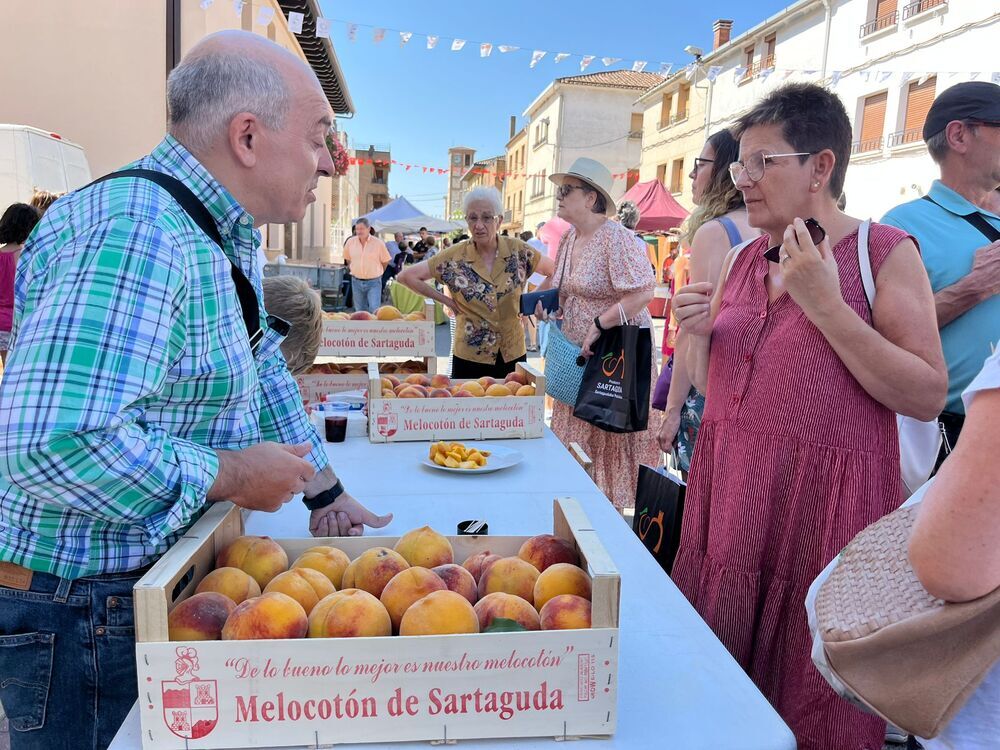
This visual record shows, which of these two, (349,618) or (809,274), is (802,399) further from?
(349,618)

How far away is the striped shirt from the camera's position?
100 centimetres

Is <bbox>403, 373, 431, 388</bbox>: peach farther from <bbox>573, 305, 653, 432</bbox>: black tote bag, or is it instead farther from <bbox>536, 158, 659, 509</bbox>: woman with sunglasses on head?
<bbox>536, 158, 659, 509</bbox>: woman with sunglasses on head

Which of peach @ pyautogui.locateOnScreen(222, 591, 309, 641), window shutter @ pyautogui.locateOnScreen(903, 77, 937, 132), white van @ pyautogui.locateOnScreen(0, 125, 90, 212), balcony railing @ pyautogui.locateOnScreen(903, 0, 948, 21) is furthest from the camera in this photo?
window shutter @ pyautogui.locateOnScreen(903, 77, 937, 132)

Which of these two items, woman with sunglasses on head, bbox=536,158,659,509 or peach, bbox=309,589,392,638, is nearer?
peach, bbox=309,589,392,638

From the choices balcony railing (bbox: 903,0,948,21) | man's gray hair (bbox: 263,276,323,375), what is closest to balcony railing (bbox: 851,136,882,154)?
balcony railing (bbox: 903,0,948,21)

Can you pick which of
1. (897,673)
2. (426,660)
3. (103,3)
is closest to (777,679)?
(897,673)

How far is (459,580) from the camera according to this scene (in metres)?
1.18

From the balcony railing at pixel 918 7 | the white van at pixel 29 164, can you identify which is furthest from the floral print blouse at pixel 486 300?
the balcony railing at pixel 918 7

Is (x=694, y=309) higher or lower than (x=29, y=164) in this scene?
lower

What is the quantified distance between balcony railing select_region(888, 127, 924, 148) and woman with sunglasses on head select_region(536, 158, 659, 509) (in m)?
14.6

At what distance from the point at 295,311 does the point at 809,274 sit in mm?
1825

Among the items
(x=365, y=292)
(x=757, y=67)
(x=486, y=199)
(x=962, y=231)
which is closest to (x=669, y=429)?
(x=962, y=231)

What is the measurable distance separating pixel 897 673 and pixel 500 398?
1.87 m

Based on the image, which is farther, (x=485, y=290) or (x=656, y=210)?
(x=656, y=210)
